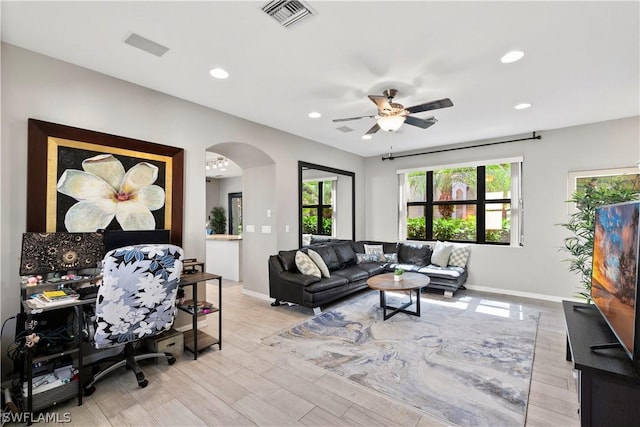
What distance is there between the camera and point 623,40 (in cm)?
230

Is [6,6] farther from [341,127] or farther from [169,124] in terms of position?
[341,127]

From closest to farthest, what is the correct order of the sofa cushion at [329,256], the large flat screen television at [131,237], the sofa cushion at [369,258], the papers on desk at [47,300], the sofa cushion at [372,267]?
the papers on desk at [47,300]
the large flat screen television at [131,237]
the sofa cushion at [329,256]
the sofa cushion at [372,267]
the sofa cushion at [369,258]

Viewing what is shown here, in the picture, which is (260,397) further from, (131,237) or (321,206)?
(321,206)

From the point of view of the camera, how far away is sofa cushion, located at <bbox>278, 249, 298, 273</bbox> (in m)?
4.51

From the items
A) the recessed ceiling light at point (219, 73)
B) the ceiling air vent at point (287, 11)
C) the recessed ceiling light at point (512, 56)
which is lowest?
the recessed ceiling light at point (512, 56)

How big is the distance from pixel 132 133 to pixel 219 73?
3.71 ft

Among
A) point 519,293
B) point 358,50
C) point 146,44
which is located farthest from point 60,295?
point 519,293

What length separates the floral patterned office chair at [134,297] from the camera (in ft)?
7.08

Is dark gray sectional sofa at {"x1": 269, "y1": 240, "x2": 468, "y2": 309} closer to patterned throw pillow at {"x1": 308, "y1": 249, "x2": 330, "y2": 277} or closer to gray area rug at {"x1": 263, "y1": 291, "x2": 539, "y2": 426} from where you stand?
patterned throw pillow at {"x1": 308, "y1": 249, "x2": 330, "y2": 277}

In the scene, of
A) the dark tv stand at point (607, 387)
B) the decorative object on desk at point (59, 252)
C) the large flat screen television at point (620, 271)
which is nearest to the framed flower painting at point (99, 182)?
the decorative object on desk at point (59, 252)

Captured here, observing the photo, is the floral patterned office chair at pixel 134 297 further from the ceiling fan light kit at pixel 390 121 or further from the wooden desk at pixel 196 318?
the ceiling fan light kit at pixel 390 121

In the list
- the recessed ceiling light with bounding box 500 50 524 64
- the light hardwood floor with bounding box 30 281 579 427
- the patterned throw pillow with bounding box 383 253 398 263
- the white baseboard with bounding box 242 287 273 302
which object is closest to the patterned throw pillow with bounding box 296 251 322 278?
the white baseboard with bounding box 242 287 273 302

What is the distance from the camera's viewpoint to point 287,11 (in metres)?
2.01

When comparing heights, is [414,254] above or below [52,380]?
above
